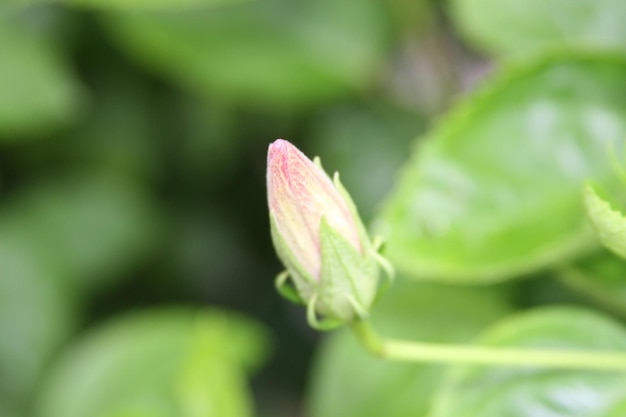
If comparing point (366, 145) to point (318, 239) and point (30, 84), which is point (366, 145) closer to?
point (30, 84)

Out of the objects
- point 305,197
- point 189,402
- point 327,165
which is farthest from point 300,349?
point 305,197

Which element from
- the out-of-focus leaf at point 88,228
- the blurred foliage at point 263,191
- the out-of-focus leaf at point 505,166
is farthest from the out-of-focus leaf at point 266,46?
the out-of-focus leaf at point 505,166

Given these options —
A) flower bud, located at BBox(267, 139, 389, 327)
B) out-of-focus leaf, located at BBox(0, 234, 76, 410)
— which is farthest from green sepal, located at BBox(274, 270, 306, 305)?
out-of-focus leaf, located at BBox(0, 234, 76, 410)

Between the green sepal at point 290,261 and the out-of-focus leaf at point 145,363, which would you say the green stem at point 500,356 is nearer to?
the green sepal at point 290,261

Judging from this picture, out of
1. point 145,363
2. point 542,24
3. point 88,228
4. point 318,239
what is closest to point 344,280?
point 318,239

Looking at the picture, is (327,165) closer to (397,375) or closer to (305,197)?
(397,375)

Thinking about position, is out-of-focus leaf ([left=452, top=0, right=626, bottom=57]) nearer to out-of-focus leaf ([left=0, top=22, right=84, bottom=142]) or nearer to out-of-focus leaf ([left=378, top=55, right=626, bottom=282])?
out-of-focus leaf ([left=378, top=55, right=626, bottom=282])
